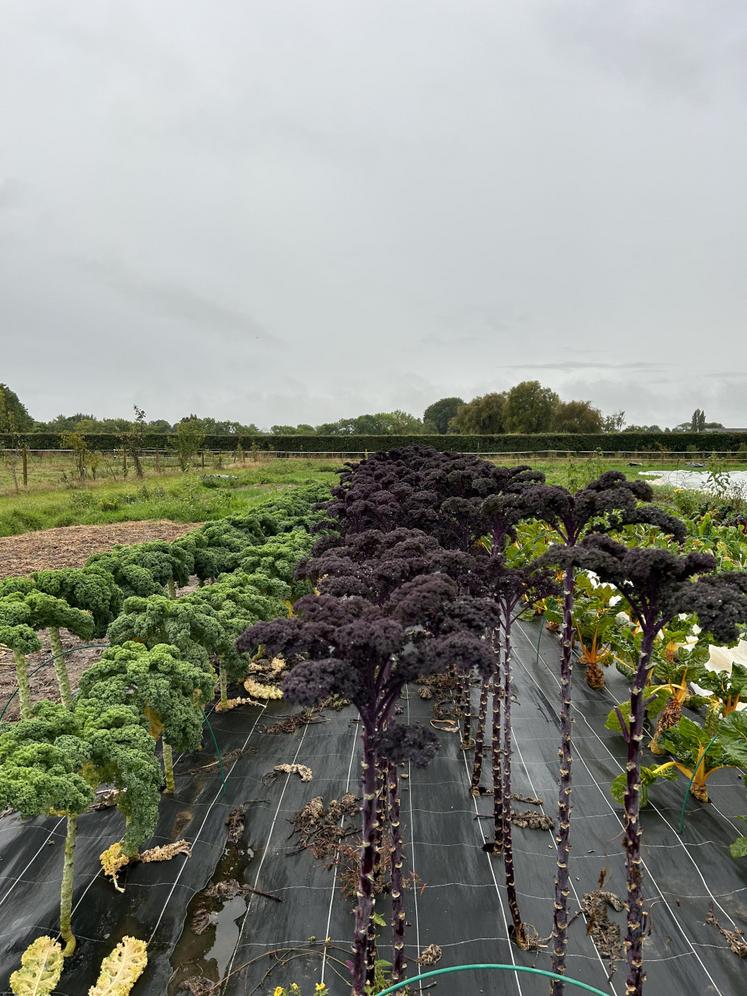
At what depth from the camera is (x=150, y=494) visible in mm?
26875

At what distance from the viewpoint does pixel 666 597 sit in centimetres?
336

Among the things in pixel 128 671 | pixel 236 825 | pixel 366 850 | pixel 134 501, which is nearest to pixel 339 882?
pixel 236 825

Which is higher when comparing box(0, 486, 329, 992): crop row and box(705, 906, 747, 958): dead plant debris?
box(0, 486, 329, 992): crop row

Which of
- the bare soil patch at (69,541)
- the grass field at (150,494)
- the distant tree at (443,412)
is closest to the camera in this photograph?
the bare soil patch at (69,541)

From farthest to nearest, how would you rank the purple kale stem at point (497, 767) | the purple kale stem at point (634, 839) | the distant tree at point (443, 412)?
the distant tree at point (443, 412)
the purple kale stem at point (497, 767)
the purple kale stem at point (634, 839)

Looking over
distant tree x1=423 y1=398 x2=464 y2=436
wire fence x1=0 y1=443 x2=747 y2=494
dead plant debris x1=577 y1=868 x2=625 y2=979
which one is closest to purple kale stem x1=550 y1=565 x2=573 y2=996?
dead plant debris x1=577 y1=868 x2=625 y2=979

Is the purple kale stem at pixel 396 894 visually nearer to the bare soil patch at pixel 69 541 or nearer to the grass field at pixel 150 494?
the bare soil patch at pixel 69 541

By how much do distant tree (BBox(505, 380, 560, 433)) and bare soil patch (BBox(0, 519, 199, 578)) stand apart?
5206 cm

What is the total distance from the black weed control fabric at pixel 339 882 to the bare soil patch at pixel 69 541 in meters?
10.5

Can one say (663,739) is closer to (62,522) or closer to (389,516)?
(389,516)

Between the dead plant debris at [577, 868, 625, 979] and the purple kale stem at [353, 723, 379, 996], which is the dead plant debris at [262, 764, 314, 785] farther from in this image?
the purple kale stem at [353, 723, 379, 996]

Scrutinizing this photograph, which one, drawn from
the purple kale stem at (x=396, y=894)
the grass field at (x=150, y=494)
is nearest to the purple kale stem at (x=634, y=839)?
the purple kale stem at (x=396, y=894)

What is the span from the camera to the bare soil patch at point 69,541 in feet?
50.8

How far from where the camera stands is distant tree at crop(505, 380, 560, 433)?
66.8 meters
